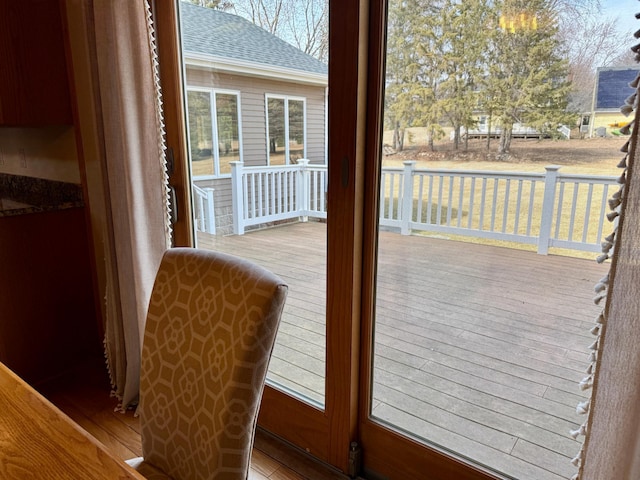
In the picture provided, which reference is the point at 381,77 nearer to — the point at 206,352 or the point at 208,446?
the point at 206,352

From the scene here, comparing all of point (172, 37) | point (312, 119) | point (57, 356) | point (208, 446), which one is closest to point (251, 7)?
point (172, 37)

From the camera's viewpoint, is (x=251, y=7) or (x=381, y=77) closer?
(x=381, y=77)

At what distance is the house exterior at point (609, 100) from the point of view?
1.09m

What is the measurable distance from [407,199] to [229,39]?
114 centimetres

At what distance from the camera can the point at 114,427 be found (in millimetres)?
2025

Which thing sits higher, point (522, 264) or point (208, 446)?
point (522, 264)

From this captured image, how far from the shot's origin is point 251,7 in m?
1.85

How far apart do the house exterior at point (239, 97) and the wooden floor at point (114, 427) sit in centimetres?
121

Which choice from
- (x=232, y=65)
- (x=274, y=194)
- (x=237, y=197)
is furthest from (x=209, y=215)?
(x=232, y=65)

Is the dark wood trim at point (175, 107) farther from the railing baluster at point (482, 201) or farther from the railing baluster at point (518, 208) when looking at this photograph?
the railing baluster at point (518, 208)

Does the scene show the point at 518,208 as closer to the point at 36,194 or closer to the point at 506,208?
the point at 506,208

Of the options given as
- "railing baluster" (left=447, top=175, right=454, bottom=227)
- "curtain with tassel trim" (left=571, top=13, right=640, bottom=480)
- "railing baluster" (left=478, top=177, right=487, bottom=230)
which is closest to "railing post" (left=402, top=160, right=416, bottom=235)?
"railing baluster" (left=447, top=175, right=454, bottom=227)

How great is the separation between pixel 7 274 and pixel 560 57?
2528 millimetres

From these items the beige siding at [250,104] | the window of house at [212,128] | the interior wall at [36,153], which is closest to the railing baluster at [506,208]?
the beige siding at [250,104]
